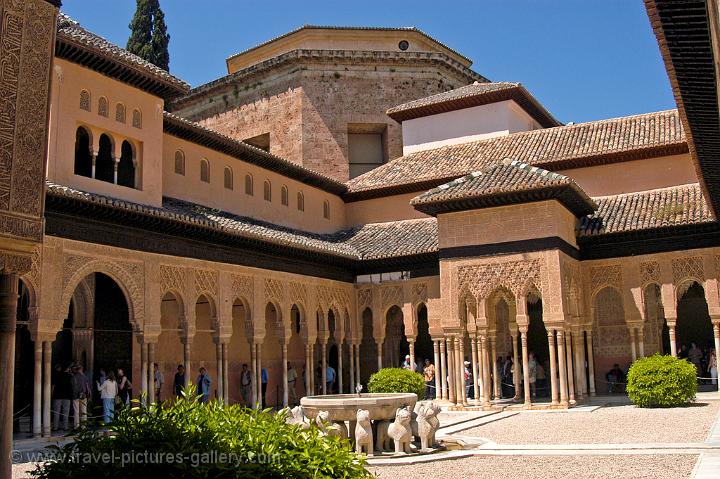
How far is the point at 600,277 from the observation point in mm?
21469

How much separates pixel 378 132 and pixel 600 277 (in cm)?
1512

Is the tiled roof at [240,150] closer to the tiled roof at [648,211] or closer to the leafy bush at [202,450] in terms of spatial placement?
the tiled roof at [648,211]

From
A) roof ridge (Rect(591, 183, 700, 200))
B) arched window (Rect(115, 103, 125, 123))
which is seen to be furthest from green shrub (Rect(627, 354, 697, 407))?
arched window (Rect(115, 103, 125, 123))

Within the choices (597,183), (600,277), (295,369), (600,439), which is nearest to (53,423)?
(295,369)

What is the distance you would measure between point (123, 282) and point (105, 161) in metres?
3.00

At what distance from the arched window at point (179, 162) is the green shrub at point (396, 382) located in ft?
24.4

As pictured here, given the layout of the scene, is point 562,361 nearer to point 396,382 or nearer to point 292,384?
point 396,382

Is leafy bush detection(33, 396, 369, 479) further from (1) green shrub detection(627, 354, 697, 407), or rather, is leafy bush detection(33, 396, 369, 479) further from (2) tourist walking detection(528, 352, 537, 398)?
(2) tourist walking detection(528, 352, 537, 398)

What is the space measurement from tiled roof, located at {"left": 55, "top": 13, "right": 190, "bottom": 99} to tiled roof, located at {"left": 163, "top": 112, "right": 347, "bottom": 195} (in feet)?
3.27

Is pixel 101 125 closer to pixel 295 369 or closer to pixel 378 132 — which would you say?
pixel 295 369

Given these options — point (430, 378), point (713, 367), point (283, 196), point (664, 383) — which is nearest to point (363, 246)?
point (283, 196)

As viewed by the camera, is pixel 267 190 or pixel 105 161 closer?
pixel 105 161

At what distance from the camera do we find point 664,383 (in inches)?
678

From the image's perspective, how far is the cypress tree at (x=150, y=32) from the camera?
32781mm
